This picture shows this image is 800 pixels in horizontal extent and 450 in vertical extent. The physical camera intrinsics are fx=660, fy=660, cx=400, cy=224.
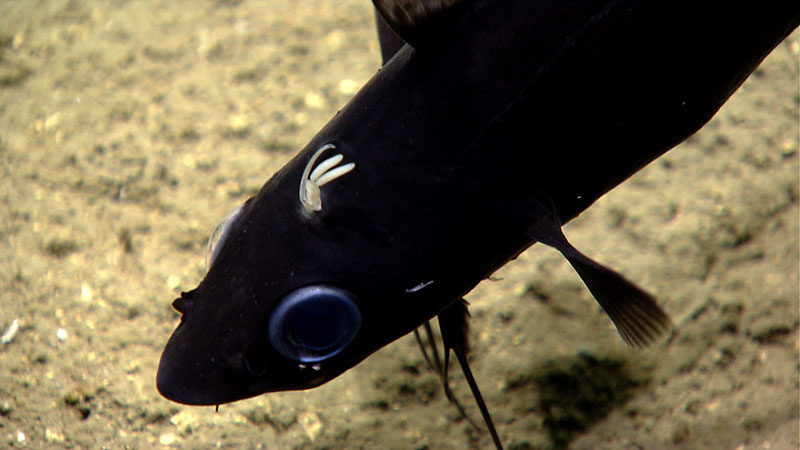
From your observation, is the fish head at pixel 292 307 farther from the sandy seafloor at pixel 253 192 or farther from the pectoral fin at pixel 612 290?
the sandy seafloor at pixel 253 192

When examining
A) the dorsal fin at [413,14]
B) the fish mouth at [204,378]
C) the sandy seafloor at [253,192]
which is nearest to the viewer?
the dorsal fin at [413,14]

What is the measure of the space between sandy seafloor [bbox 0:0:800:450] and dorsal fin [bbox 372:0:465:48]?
1.57 meters

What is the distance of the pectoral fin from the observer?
176cm

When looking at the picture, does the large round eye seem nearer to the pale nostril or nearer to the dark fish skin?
the dark fish skin

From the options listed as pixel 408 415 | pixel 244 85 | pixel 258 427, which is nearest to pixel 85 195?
pixel 244 85

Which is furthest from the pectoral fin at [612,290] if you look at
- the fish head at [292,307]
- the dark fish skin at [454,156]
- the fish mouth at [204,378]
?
the fish mouth at [204,378]

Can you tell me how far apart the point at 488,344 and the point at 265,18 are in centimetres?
262

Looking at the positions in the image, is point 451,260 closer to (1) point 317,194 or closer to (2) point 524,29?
(1) point 317,194

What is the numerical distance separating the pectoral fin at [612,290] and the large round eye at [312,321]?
0.55 metres

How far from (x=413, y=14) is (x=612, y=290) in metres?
0.91

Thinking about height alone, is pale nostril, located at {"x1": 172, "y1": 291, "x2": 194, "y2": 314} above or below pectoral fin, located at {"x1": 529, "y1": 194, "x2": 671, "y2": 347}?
above

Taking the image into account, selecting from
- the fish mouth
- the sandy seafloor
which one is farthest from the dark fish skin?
the sandy seafloor

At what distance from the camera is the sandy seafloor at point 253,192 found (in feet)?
8.70

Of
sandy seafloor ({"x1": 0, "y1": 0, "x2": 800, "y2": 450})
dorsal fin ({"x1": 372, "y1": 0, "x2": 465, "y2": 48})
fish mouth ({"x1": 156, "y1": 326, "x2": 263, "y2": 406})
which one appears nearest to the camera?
dorsal fin ({"x1": 372, "y1": 0, "x2": 465, "y2": 48})
